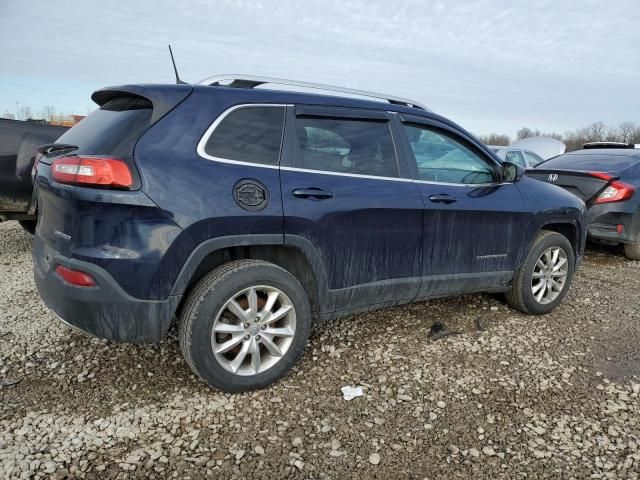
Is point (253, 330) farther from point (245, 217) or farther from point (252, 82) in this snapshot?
point (252, 82)

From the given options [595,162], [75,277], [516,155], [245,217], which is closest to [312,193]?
[245,217]

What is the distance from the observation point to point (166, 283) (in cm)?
252

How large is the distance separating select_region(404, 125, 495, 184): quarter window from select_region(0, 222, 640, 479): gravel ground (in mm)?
1248

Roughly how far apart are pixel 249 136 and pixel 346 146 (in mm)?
695

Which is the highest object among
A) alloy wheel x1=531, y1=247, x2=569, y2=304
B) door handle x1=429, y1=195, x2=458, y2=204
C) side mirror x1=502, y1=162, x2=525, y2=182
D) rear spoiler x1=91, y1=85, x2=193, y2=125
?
rear spoiler x1=91, y1=85, x2=193, y2=125

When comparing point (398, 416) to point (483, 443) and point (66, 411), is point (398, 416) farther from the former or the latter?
point (66, 411)

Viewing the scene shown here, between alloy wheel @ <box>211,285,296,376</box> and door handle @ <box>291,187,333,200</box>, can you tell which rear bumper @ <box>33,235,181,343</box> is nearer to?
alloy wheel @ <box>211,285,296,376</box>

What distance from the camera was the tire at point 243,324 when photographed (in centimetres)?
261

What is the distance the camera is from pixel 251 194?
268 cm

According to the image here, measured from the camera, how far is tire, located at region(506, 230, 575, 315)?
4.11 meters

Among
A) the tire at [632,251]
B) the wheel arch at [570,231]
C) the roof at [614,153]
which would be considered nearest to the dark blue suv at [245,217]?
the wheel arch at [570,231]

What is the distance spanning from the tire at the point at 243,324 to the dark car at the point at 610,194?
489 cm

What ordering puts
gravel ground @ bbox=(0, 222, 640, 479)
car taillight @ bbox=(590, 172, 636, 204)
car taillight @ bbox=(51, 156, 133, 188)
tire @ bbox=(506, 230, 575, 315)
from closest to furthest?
gravel ground @ bbox=(0, 222, 640, 479)
car taillight @ bbox=(51, 156, 133, 188)
tire @ bbox=(506, 230, 575, 315)
car taillight @ bbox=(590, 172, 636, 204)

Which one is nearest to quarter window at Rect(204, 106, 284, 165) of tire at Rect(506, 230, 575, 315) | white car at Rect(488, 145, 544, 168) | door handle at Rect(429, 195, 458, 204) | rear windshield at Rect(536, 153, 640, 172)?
door handle at Rect(429, 195, 458, 204)
